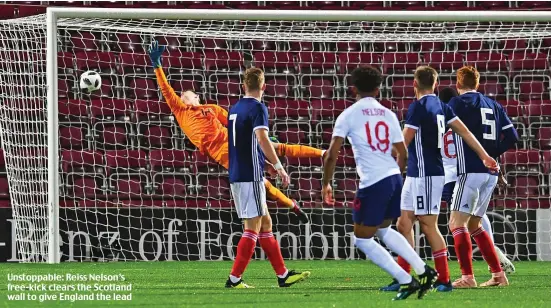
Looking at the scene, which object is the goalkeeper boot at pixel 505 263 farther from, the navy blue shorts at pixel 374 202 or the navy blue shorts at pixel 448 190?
the navy blue shorts at pixel 374 202

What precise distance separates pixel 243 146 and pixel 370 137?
1.50 meters

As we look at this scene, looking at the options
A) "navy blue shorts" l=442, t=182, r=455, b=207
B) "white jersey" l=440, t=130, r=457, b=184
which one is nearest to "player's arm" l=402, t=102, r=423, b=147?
"white jersey" l=440, t=130, r=457, b=184

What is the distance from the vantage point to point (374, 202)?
6.25 metres

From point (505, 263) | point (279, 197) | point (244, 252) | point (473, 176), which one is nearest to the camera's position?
point (244, 252)

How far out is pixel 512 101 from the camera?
47.0ft

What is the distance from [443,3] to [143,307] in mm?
10571

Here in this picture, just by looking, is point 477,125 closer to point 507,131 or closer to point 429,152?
point 507,131

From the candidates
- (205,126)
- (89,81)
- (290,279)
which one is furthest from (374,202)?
(89,81)

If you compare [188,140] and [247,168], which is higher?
[188,140]

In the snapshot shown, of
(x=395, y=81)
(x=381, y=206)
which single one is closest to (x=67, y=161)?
(x=395, y=81)

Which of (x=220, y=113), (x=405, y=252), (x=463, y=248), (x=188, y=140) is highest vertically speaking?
(x=220, y=113)

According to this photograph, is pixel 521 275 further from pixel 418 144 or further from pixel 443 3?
pixel 443 3

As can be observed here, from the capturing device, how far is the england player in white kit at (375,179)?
20.5 feet

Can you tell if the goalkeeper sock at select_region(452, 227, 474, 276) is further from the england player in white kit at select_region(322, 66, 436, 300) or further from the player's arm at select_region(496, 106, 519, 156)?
the england player in white kit at select_region(322, 66, 436, 300)
